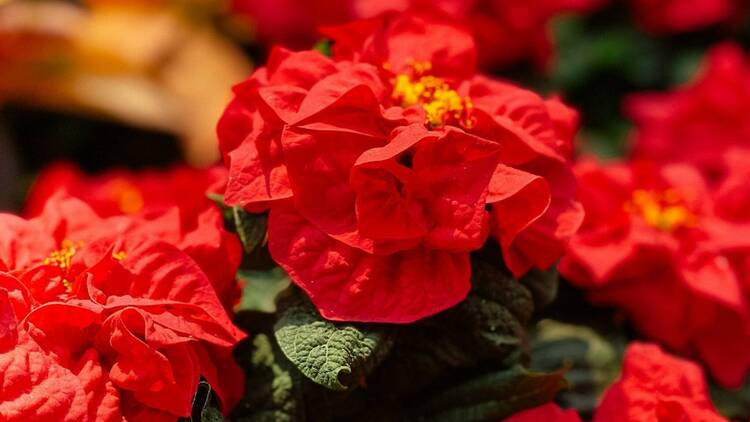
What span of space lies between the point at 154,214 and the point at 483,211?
0.28m

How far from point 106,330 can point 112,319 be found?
0.01 m

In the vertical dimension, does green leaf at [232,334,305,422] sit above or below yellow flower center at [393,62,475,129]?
below

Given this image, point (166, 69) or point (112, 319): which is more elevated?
point (112, 319)

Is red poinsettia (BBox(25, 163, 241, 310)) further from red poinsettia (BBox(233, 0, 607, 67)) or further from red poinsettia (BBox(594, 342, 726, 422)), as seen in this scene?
red poinsettia (BBox(233, 0, 607, 67))

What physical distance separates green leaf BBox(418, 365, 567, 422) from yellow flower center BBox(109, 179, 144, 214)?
1.39 ft

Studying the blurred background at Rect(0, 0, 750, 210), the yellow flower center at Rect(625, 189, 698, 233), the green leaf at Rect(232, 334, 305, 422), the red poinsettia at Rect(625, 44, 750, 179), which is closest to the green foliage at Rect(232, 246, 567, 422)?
the green leaf at Rect(232, 334, 305, 422)

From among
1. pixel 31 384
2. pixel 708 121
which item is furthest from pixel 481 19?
pixel 31 384

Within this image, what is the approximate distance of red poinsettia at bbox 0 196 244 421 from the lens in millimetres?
646

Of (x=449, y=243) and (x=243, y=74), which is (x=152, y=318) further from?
(x=243, y=74)

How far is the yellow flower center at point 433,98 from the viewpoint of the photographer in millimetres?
763

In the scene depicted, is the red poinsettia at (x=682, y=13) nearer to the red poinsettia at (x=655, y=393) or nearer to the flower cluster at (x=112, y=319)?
the red poinsettia at (x=655, y=393)

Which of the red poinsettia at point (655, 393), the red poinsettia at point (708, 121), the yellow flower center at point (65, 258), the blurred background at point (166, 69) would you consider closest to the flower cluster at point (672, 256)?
the red poinsettia at point (655, 393)

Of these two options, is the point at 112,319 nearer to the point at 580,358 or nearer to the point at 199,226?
the point at 199,226

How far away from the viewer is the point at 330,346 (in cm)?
69
